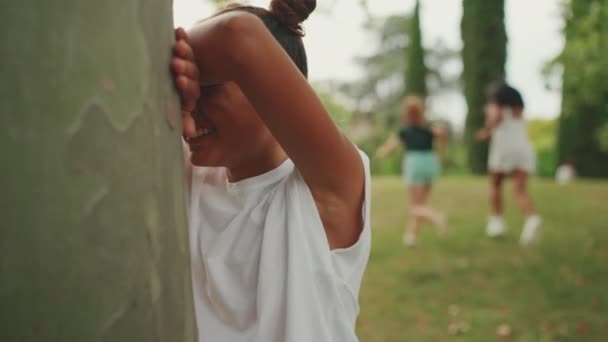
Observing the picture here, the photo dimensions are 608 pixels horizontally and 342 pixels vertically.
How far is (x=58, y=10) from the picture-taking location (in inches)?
32.5

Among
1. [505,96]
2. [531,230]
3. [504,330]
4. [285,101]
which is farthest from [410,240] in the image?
[285,101]

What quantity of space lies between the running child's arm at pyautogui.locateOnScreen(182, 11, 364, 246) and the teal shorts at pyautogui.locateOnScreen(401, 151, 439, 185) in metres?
7.07

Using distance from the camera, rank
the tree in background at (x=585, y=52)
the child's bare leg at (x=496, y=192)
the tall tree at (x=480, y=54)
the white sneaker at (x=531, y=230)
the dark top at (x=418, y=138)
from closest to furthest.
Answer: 1. the tree in background at (x=585, y=52)
2. the white sneaker at (x=531, y=230)
3. the child's bare leg at (x=496, y=192)
4. the dark top at (x=418, y=138)
5. the tall tree at (x=480, y=54)

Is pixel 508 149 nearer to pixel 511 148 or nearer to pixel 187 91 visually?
pixel 511 148

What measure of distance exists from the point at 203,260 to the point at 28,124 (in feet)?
2.43

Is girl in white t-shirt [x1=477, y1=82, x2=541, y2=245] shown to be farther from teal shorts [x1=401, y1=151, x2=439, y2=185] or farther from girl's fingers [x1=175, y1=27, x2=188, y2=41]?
girl's fingers [x1=175, y1=27, x2=188, y2=41]

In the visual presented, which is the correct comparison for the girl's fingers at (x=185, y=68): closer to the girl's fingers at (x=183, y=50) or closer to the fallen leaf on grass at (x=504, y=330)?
the girl's fingers at (x=183, y=50)

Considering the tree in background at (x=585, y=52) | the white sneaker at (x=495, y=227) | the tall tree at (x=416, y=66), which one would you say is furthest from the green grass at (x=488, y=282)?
the tall tree at (x=416, y=66)

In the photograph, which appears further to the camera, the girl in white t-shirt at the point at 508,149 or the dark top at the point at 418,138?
the dark top at the point at 418,138

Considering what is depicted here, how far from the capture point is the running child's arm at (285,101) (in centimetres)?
110

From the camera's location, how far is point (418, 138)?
333 inches

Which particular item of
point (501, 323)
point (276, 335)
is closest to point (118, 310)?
point (276, 335)

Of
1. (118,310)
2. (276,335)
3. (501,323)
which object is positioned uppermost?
(118,310)

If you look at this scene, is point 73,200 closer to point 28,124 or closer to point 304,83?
point 28,124
